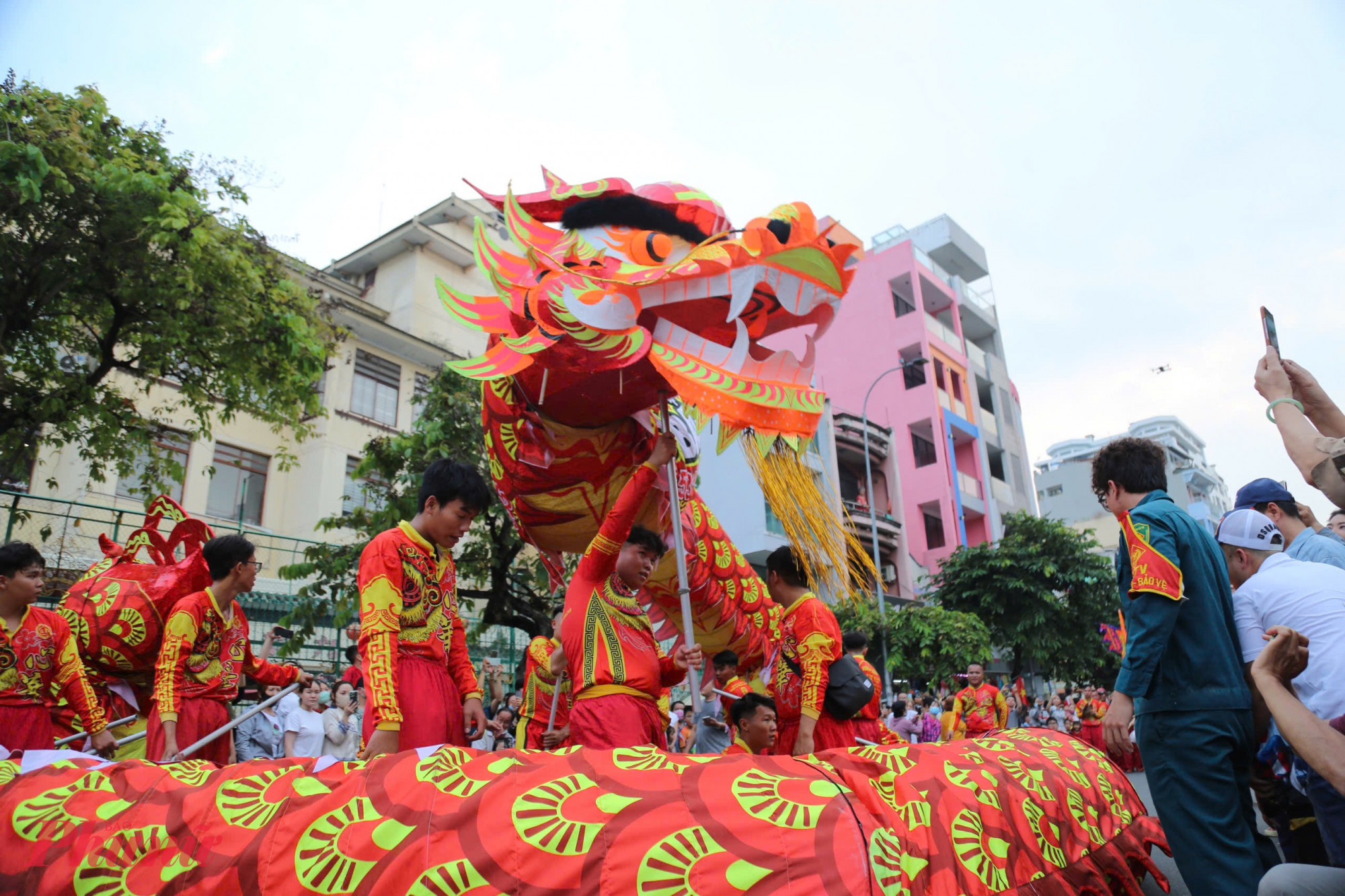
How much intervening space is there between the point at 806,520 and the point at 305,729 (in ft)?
17.2

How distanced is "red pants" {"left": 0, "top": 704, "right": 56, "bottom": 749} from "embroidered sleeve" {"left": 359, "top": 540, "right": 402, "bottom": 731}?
73.2 inches

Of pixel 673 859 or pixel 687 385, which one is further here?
pixel 687 385

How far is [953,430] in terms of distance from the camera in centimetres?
2684

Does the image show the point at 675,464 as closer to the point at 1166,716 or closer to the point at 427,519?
the point at 427,519

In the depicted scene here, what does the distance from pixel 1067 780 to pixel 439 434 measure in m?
8.82

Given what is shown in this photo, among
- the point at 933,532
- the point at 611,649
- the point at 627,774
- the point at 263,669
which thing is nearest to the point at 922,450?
the point at 933,532

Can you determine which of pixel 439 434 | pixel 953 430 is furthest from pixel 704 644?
pixel 953 430

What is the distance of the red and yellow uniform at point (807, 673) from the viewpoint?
4117 mm

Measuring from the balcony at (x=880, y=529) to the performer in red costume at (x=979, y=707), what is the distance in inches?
354

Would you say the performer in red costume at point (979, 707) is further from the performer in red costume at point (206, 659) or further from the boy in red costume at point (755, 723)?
the performer in red costume at point (206, 659)

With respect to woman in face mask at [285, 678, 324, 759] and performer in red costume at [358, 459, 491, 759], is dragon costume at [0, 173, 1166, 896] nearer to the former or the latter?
performer in red costume at [358, 459, 491, 759]

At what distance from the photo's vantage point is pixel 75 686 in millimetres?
4043

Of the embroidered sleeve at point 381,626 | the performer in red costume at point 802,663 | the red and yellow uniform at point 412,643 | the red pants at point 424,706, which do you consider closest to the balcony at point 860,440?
the performer in red costume at point 802,663

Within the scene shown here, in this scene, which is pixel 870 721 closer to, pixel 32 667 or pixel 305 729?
pixel 32 667
